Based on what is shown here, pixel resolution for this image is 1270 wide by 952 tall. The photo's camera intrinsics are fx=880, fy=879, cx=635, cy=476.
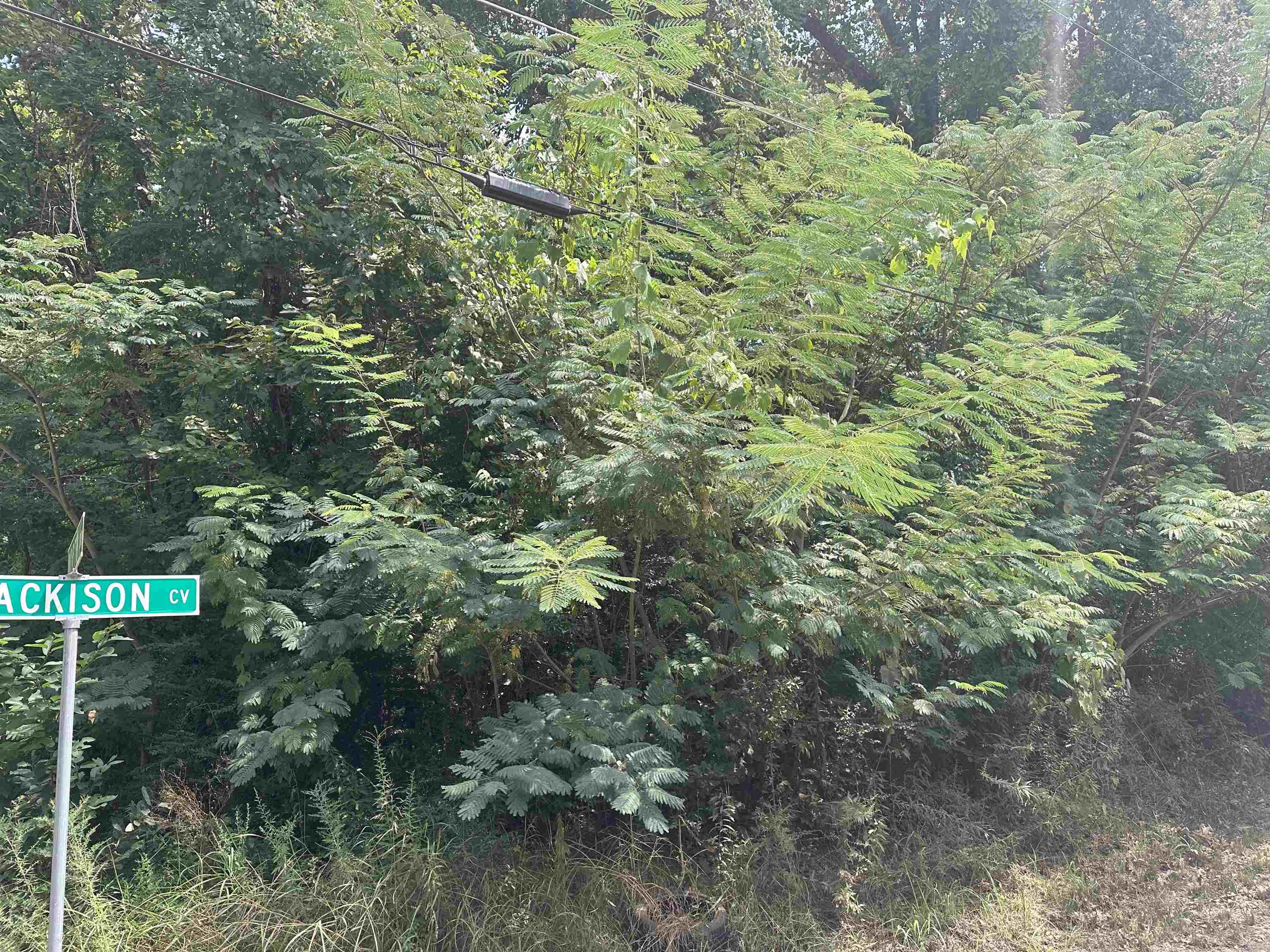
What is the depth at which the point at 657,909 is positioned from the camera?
510 cm

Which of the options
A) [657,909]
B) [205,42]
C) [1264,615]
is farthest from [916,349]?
[205,42]


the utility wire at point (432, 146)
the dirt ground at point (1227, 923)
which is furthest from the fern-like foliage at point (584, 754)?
the dirt ground at point (1227, 923)

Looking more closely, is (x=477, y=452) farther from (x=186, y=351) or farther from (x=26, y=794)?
(x=26, y=794)

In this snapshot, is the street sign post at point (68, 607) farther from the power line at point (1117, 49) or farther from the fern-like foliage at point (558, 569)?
the power line at point (1117, 49)

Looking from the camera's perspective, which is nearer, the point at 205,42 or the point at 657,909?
the point at 657,909

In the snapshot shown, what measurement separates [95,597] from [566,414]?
3.39 meters

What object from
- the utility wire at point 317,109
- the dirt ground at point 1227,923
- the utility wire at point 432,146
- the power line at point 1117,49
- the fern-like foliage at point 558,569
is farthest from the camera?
the power line at point 1117,49

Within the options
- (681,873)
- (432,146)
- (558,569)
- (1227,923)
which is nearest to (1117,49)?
(432,146)

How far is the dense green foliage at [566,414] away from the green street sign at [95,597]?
1605 mm

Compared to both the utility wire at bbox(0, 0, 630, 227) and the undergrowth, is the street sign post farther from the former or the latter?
the utility wire at bbox(0, 0, 630, 227)

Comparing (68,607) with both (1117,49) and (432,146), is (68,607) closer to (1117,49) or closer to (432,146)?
(432,146)

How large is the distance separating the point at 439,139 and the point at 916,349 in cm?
417

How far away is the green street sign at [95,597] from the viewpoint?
2.96m

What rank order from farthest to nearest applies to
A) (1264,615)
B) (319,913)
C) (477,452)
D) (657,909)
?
(1264,615) → (477,452) → (657,909) → (319,913)
